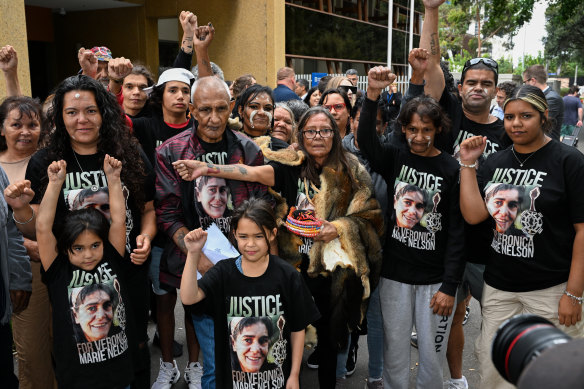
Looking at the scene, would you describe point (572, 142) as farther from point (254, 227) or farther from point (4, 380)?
point (4, 380)

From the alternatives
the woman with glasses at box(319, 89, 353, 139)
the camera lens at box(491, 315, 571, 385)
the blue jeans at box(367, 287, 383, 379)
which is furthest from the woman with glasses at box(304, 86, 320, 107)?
the camera lens at box(491, 315, 571, 385)

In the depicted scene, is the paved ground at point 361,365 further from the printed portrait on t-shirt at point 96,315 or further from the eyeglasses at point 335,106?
the eyeglasses at point 335,106

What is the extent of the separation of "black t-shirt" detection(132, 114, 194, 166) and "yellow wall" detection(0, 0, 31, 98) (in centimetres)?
390

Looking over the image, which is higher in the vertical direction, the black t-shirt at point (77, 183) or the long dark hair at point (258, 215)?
the black t-shirt at point (77, 183)

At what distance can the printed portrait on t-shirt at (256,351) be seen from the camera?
114 inches

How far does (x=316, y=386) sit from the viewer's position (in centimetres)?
420

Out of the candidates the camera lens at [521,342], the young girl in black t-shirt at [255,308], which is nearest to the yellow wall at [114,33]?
the young girl in black t-shirt at [255,308]

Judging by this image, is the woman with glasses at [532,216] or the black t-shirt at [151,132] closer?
the woman with glasses at [532,216]

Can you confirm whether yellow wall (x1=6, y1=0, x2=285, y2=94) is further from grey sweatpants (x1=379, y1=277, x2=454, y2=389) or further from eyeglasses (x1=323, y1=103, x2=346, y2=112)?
grey sweatpants (x1=379, y1=277, x2=454, y2=389)

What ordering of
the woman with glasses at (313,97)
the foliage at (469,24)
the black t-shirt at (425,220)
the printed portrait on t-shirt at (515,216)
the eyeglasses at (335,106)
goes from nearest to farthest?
the printed portrait on t-shirt at (515,216) → the black t-shirt at (425,220) → the eyeglasses at (335,106) → the woman with glasses at (313,97) → the foliage at (469,24)

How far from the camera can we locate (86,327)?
2.89 metres

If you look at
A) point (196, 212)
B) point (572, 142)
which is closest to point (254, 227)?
point (196, 212)

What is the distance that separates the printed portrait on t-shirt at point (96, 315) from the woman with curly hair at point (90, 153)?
0.20m

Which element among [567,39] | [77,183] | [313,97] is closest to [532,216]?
[77,183]
